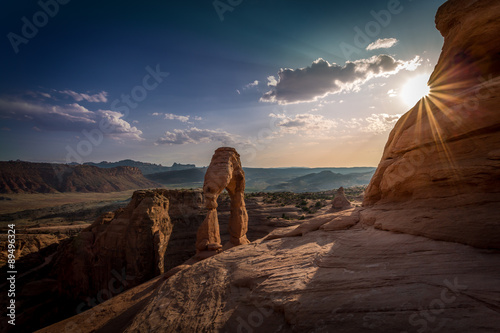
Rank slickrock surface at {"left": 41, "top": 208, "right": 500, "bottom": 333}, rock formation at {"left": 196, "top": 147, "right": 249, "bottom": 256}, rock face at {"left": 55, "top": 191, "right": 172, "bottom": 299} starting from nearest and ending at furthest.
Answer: slickrock surface at {"left": 41, "top": 208, "right": 500, "bottom": 333}
rock formation at {"left": 196, "top": 147, "right": 249, "bottom": 256}
rock face at {"left": 55, "top": 191, "right": 172, "bottom": 299}

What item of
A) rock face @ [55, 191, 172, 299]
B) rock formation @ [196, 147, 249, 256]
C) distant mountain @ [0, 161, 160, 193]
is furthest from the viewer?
distant mountain @ [0, 161, 160, 193]

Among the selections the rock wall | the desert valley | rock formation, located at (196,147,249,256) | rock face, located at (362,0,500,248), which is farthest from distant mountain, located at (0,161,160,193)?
rock face, located at (362,0,500,248)

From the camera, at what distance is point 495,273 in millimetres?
3363

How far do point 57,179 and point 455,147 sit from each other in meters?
167

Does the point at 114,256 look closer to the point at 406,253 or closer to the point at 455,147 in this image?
the point at 406,253

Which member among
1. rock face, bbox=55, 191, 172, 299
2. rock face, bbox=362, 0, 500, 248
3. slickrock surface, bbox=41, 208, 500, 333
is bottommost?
rock face, bbox=55, 191, 172, 299

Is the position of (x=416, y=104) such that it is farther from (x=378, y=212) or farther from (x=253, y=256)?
(x=253, y=256)

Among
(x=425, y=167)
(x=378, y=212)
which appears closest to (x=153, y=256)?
(x=378, y=212)

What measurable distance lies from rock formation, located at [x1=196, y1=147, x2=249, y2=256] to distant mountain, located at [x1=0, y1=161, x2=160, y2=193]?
140775 millimetres

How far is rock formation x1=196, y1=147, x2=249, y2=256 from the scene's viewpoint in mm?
15250

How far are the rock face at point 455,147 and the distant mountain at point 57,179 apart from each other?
504 ft

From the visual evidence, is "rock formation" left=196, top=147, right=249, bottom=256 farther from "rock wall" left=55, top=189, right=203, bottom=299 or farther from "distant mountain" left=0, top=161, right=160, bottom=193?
"distant mountain" left=0, top=161, right=160, bottom=193

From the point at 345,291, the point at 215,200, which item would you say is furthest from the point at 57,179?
the point at 345,291

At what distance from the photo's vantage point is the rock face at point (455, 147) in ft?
14.9
